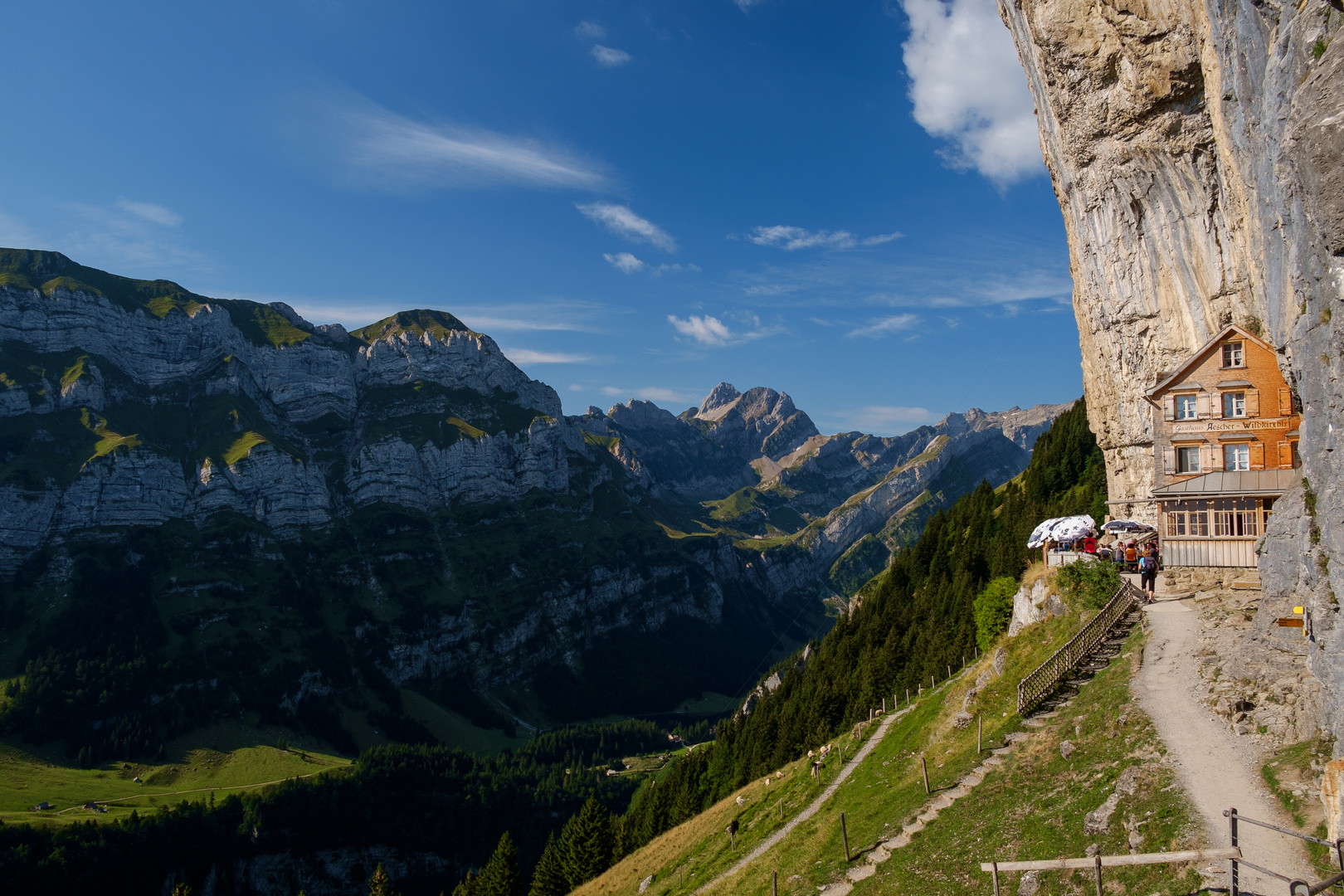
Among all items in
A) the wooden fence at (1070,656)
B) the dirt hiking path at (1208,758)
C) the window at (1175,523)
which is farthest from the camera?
the window at (1175,523)

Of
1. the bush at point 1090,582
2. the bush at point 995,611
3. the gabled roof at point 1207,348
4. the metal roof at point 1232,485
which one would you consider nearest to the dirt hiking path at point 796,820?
the bush at point 995,611

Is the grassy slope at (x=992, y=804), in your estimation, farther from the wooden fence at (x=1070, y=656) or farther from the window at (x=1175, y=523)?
the window at (x=1175, y=523)

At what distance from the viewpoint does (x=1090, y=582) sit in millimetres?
38938

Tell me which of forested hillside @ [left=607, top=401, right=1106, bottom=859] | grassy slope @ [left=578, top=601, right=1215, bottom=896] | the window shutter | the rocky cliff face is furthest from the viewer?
forested hillside @ [left=607, top=401, right=1106, bottom=859]

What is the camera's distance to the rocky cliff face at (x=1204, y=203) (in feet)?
71.5

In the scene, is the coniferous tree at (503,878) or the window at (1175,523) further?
the coniferous tree at (503,878)

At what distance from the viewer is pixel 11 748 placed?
195 meters

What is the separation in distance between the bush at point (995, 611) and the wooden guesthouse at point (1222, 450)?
13.5 metres

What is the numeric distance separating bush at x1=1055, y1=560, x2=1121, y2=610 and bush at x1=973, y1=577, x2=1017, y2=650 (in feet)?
42.0

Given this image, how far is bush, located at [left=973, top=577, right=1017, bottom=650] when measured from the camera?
54.0 m

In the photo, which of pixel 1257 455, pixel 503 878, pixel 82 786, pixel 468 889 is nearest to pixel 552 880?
pixel 503 878

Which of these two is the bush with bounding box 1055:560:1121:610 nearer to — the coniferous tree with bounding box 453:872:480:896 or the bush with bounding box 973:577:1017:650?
the bush with bounding box 973:577:1017:650

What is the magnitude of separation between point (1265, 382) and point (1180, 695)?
86.3ft

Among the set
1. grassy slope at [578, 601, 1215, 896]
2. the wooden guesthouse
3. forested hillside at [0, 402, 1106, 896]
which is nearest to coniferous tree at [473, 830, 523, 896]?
forested hillside at [0, 402, 1106, 896]
